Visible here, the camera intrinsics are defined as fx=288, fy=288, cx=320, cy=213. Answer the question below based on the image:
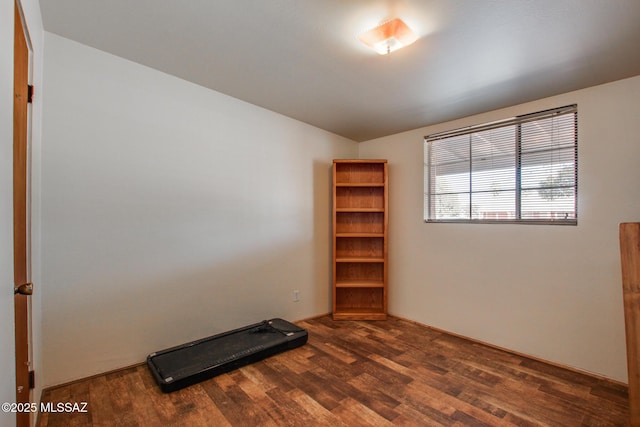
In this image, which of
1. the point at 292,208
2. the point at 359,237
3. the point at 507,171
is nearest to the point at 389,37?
the point at 507,171

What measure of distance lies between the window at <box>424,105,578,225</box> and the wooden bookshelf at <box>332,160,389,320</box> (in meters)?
0.67

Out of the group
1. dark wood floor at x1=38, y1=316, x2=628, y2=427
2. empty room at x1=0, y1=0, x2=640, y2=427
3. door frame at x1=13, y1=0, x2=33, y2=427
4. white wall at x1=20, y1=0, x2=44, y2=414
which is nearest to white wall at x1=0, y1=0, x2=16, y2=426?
empty room at x1=0, y1=0, x2=640, y2=427

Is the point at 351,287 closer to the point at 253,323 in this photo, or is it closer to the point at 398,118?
the point at 253,323

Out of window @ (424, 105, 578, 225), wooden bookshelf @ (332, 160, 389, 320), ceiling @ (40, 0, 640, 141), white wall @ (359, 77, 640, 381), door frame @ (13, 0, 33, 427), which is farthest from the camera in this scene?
wooden bookshelf @ (332, 160, 389, 320)

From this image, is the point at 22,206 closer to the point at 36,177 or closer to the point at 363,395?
the point at 36,177

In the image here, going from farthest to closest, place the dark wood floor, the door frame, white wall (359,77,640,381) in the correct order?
white wall (359,77,640,381) < the dark wood floor < the door frame

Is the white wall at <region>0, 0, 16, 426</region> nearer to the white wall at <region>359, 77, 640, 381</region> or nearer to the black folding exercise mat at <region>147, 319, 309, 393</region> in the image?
the black folding exercise mat at <region>147, 319, 309, 393</region>

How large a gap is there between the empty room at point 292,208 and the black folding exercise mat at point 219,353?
25mm

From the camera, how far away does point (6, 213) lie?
40.6 inches

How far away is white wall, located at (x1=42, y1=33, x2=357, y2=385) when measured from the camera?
1986 millimetres

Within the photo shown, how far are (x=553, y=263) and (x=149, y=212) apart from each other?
3.46 m

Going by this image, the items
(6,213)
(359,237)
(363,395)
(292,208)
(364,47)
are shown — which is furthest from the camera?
(359,237)

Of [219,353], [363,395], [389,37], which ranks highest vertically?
[389,37]

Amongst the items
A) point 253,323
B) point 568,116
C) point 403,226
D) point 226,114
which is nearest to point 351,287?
point 403,226
